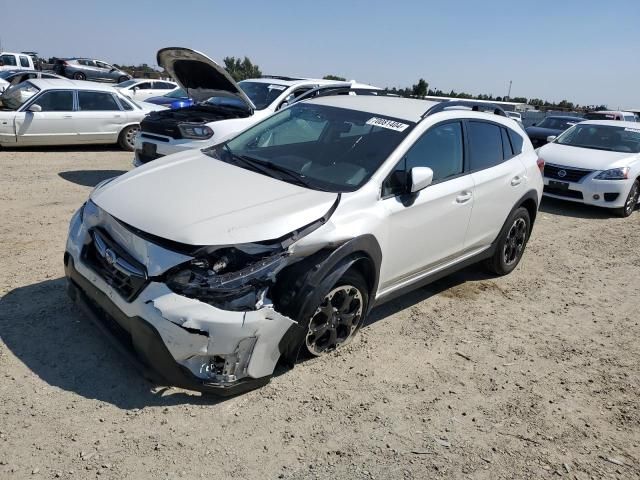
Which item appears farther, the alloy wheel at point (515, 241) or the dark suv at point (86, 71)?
the dark suv at point (86, 71)

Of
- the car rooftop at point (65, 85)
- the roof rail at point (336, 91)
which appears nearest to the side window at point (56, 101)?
the car rooftop at point (65, 85)

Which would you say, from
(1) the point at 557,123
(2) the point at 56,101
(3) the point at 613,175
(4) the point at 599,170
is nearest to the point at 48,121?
(2) the point at 56,101

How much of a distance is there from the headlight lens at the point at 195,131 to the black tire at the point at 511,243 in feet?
13.4

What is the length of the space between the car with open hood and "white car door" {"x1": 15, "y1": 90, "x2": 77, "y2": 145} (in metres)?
3.19

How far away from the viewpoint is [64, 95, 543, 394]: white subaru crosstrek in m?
2.98

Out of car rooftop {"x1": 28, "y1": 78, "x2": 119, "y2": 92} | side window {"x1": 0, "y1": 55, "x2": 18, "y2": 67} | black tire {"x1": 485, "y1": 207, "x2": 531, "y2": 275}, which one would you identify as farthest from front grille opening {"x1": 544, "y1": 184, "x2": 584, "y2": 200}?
side window {"x1": 0, "y1": 55, "x2": 18, "y2": 67}

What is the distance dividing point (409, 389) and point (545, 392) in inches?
38.9

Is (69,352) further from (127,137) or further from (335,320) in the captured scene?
(127,137)

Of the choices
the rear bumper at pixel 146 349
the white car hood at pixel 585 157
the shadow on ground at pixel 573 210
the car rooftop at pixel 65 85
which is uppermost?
the car rooftop at pixel 65 85

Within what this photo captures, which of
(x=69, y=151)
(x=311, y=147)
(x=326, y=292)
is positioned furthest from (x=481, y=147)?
(x=69, y=151)

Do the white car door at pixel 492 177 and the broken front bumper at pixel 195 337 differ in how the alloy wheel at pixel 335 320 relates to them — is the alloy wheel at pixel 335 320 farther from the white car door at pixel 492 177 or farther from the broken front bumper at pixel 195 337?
the white car door at pixel 492 177

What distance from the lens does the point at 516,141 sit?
18.1 ft

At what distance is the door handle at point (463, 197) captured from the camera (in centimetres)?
444

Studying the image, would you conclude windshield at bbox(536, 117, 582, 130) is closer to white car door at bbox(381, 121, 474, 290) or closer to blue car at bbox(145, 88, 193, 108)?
blue car at bbox(145, 88, 193, 108)
